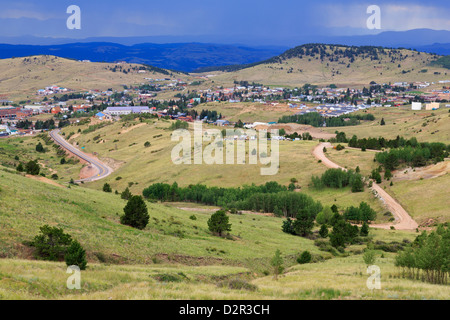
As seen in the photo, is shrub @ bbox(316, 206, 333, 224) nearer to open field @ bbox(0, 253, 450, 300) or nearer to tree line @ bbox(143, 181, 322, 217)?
tree line @ bbox(143, 181, 322, 217)

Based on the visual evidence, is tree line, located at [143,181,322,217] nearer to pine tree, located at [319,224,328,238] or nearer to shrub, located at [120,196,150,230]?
pine tree, located at [319,224,328,238]

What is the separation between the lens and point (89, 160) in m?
117

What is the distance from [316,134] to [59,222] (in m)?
130

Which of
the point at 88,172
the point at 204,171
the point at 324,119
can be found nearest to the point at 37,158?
the point at 88,172

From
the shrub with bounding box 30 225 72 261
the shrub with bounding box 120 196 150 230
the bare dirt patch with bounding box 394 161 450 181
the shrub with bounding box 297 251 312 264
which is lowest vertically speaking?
the shrub with bounding box 297 251 312 264

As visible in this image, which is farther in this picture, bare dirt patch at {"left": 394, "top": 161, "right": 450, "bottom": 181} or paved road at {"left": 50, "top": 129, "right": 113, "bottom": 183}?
paved road at {"left": 50, "top": 129, "right": 113, "bottom": 183}

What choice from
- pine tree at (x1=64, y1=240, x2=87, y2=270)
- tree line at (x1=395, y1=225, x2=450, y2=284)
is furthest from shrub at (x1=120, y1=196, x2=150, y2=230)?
tree line at (x1=395, y1=225, x2=450, y2=284)

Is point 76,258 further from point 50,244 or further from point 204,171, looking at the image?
point 204,171

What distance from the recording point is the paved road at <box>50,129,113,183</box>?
99550 millimetres

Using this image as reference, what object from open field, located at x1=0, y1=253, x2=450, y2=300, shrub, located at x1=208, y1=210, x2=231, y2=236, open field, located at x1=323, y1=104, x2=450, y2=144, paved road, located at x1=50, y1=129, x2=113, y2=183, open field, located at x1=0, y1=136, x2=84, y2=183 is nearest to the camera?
open field, located at x1=0, y1=253, x2=450, y2=300

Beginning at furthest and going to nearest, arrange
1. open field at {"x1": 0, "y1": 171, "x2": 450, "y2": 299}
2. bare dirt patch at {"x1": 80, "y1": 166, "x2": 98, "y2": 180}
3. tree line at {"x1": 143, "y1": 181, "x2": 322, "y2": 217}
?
bare dirt patch at {"x1": 80, "y1": 166, "x2": 98, "y2": 180} → tree line at {"x1": 143, "y1": 181, "x2": 322, "y2": 217} → open field at {"x1": 0, "y1": 171, "x2": 450, "y2": 299}

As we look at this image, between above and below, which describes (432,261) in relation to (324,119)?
below

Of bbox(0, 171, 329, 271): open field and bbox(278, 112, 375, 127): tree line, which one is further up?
bbox(278, 112, 375, 127): tree line
